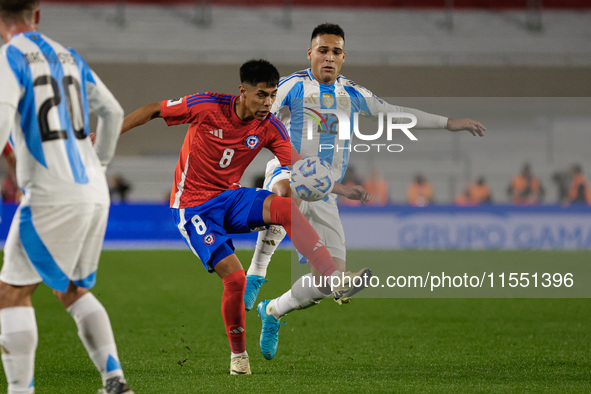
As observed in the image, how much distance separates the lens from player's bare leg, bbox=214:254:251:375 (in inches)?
215

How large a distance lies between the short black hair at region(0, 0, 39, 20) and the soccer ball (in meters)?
2.50

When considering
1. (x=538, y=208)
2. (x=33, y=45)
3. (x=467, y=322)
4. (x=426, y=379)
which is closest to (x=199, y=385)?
(x=426, y=379)

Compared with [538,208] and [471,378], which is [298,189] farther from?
[538,208]

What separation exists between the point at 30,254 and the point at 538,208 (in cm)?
1444

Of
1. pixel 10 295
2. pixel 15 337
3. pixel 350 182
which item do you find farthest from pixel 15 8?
pixel 350 182

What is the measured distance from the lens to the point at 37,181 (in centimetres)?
369

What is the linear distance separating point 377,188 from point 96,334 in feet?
57.6

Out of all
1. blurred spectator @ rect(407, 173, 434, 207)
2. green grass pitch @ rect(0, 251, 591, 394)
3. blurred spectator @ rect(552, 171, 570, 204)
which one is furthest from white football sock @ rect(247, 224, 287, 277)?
blurred spectator @ rect(552, 171, 570, 204)

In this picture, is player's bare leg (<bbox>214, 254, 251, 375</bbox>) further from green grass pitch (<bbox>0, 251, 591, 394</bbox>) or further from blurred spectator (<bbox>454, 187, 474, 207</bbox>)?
blurred spectator (<bbox>454, 187, 474, 207</bbox>)

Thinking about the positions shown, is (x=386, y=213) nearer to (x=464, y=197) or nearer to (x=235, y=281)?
(x=464, y=197)

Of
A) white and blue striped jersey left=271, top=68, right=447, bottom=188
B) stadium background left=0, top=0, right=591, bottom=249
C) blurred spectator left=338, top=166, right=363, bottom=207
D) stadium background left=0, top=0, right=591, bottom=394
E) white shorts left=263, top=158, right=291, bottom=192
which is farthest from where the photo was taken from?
stadium background left=0, top=0, right=591, bottom=249

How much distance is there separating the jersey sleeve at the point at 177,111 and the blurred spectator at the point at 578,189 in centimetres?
1570

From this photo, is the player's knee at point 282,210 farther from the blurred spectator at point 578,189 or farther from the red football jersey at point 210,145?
the blurred spectator at point 578,189

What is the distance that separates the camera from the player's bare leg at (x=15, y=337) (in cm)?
373
